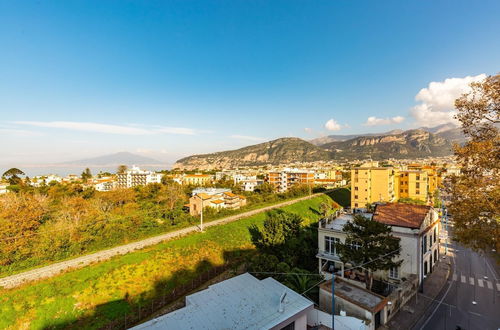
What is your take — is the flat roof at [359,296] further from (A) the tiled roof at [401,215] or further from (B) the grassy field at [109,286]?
(B) the grassy field at [109,286]

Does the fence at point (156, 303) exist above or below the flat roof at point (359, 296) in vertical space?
below

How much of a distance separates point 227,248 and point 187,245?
4142 mm

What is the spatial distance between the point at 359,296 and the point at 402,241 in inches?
244

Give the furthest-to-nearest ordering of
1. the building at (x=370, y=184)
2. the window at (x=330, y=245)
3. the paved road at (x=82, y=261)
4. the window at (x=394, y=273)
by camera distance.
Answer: the building at (x=370, y=184) → the window at (x=330, y=245) → the window at (x=394, y=273) → the paved road at (x=82, y=261)

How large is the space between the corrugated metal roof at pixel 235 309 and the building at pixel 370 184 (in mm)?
36724

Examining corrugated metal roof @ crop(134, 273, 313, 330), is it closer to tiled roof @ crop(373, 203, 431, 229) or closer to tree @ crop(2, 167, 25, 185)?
tiled roof @ crop(373, 203, 431, 229)

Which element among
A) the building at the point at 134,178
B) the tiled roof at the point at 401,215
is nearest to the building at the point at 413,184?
the tiled roof at the point at 401,215

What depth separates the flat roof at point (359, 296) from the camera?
1205 centimetres

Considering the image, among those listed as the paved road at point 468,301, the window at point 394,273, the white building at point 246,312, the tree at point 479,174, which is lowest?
the paved road at point 468,301

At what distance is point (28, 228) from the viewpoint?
22.6m

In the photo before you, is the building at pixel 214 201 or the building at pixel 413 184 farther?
the building at pixel 413 184

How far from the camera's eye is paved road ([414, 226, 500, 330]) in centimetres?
1325

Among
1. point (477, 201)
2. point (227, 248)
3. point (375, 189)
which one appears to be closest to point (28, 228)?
point (227, 248)

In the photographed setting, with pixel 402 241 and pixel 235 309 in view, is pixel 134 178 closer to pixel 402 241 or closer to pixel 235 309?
pixel 235 309
